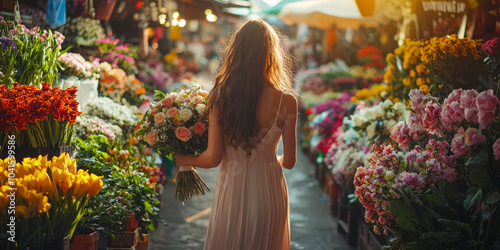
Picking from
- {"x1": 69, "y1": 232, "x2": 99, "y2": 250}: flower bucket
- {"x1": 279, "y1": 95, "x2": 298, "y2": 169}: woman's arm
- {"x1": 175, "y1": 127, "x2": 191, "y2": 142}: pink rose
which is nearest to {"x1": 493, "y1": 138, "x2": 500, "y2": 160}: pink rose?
{"x1": 279, "y1": 95, "x2": 298, "y2": 169}: woman's arm

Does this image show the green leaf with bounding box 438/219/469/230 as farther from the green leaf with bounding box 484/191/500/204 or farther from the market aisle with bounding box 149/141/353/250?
the market aisle with bounding box 149/141/353/250

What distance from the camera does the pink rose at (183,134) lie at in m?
3.31

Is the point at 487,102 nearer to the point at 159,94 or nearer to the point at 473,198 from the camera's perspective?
the point at 473,198

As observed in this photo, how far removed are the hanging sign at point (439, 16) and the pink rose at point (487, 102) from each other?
314 cm

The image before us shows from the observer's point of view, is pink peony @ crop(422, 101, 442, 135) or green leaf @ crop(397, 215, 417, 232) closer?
green leaf @ crop(397, 215, 417, 232)

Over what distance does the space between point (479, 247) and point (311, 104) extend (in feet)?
34.5

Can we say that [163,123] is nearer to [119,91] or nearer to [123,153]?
[123,153]

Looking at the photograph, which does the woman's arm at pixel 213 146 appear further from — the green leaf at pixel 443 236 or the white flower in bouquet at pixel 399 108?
the white flower in bouquet at pixel 399 108

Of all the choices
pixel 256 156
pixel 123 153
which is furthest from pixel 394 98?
pixel 256 156

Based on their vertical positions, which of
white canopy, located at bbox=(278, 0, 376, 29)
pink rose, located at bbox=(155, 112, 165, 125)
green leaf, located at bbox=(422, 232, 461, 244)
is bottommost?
green leaf, located at bbox=(422, 232, 461, 244)

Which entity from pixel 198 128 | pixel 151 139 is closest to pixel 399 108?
pixel 198 128

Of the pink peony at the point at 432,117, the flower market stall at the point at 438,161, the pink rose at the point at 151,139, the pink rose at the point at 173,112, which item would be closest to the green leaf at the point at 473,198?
the flower market stall at the point at 438,161

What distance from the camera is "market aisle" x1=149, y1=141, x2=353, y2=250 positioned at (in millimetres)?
6020

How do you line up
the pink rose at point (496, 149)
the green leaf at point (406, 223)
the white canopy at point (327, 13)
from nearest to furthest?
the pink rose at point (496, 149), the green leaf at point (406, 223), the white canopy at point (327, 13)
